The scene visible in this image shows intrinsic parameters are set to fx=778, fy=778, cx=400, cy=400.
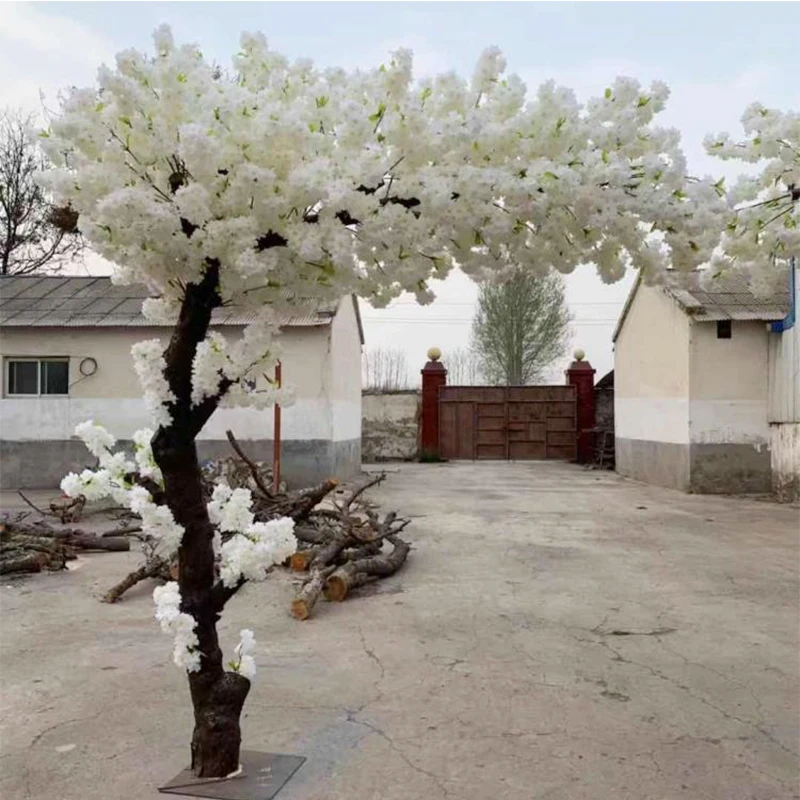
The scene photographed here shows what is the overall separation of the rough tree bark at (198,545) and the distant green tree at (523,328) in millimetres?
25537

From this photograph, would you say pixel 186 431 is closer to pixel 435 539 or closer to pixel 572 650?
pixel 572 650

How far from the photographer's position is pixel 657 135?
97.9 inches

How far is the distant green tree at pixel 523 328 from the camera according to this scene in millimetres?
27969

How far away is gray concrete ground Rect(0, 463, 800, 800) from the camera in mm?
3041

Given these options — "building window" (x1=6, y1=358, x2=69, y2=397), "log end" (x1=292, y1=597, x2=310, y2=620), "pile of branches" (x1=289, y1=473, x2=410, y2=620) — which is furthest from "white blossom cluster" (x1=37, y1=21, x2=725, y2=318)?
"building window" (x1=6, y1=358, x2=69, y2=397)

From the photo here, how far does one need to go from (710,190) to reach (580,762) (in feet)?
7.37

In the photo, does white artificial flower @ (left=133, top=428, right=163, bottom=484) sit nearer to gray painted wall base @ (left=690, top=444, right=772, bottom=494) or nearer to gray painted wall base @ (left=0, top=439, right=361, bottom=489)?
gray painted wall base @ (left=0, top=439, right=361, bottom=489)

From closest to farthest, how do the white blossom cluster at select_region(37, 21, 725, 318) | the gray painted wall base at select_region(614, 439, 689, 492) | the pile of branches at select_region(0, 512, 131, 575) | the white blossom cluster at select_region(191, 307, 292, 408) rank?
the white blossom cluster at select_region(37, 21, 725, 318) → the white blossom cluster at select_region(191, 307, 292, 408) → the pile of branches at select_region(0, 512, 131, 575) → the gray painted wall base at select_region(614, 439, 689, 492)

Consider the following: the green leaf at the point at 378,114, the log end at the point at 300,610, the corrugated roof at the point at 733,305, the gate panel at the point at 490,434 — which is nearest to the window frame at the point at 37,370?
the log end at the point at 300,610

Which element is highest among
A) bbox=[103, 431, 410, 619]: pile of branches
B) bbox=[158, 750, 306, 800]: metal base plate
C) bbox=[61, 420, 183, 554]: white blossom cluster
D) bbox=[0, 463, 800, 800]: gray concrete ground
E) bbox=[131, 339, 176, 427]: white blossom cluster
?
bbox=[131, 339, 176, 427]: white blossom cluster

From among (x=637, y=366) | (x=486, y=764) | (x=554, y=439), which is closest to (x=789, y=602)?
(x=486, y=764)

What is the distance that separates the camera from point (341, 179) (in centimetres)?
239

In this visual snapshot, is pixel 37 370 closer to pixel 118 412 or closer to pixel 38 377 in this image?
pixel 38 377

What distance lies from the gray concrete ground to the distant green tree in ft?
68.4
